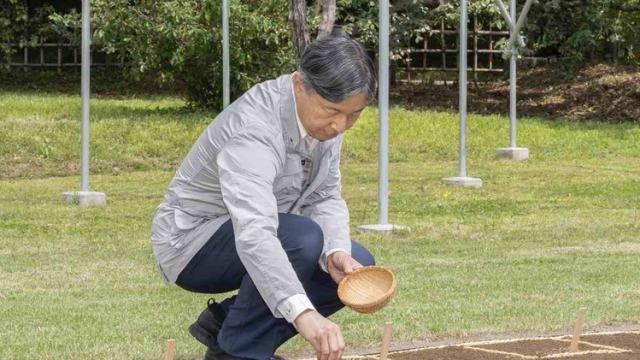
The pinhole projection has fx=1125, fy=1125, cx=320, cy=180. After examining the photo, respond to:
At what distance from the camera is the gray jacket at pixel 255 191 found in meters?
3.42

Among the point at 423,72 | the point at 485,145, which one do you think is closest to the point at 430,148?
the point at 485,145

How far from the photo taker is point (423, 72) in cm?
2616

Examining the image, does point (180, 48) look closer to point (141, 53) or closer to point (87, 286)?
point (141, 53)

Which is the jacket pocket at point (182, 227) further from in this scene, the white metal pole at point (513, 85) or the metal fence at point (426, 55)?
the metal fence at point (426, 55)

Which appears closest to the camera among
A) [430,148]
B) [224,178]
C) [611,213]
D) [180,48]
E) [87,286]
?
[224,178]

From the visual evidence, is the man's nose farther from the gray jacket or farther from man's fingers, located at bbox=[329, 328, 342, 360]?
man's fingers, located at bbox=[329, 328, 342, 360]

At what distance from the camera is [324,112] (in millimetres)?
3660

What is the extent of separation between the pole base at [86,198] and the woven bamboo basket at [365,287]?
7489 millimetres

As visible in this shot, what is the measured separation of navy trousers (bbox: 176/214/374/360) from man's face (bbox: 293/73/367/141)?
45 cm

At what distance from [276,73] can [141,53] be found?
2.30 meters

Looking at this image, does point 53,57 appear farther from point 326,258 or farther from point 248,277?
point 248,277

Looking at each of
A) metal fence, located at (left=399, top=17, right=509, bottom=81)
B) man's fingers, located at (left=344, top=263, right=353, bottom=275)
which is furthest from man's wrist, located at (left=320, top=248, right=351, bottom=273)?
metal fence, located at (left=399, top=17, right=509, bottom=81)

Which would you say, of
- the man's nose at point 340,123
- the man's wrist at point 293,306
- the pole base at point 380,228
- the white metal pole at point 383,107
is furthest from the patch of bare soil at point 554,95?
the man's wrist at point 293,306

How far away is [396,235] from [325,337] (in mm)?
6068
